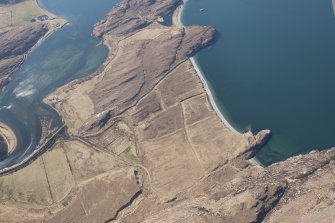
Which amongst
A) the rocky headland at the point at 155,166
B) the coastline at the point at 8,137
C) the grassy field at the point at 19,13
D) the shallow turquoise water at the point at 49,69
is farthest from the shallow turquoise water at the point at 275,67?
the grassy field at the point at 19,13

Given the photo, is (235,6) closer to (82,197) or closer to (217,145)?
(217,145)

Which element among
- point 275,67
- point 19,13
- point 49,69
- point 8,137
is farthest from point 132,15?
point 8,137

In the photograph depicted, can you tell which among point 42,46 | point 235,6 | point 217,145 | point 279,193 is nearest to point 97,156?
point 217,145

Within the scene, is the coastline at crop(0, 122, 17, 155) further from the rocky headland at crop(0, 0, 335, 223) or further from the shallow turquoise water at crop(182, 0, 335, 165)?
the shallow turquoise water at crop(182, 0, 335, 165)

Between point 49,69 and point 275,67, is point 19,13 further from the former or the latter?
point 275,67

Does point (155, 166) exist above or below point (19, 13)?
below

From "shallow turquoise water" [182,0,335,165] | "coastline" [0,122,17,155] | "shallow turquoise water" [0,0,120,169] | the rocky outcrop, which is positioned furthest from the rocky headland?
the rocky outcrop
